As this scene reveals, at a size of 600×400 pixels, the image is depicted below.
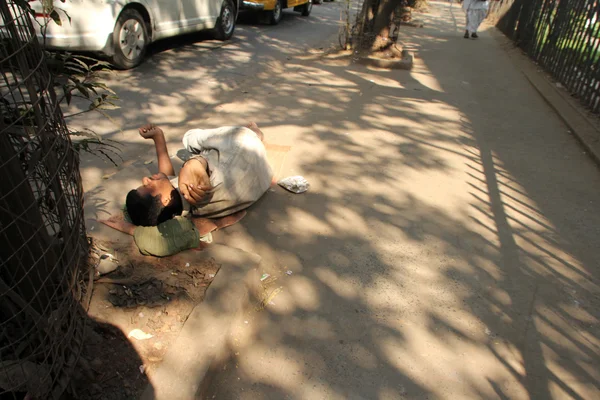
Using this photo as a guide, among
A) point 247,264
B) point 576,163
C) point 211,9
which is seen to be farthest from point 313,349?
point 211,9

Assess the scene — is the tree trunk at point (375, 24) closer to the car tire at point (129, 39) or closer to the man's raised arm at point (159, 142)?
the car tire at point (129, 39)

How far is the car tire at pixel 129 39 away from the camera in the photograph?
233 inches

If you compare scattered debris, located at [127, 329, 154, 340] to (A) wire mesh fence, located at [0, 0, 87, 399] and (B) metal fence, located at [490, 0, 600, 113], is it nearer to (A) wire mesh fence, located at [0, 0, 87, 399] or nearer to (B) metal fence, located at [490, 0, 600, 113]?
(A) wire mesh fence, located at [0, 0, 87, 399]

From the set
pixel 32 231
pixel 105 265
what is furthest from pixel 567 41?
pixel 32 231

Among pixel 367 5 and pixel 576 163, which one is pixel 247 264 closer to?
pixel 576 163

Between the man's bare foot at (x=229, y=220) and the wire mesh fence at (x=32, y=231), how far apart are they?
1.35 meters

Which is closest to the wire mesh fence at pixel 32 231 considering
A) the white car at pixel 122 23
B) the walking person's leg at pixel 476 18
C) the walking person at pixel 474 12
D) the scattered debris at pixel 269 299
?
the scattered debris at pixel 269 299

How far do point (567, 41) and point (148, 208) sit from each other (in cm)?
803

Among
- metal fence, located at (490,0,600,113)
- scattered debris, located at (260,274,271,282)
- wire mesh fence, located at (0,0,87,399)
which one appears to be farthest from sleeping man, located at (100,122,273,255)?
metal fence, located at (490,0,600,113)

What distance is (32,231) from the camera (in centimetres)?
146

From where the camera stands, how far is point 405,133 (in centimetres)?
495

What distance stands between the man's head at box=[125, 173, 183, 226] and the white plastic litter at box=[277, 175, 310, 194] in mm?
1119

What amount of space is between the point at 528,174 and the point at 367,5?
5824 mm

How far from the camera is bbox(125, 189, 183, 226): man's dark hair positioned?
100 inches
